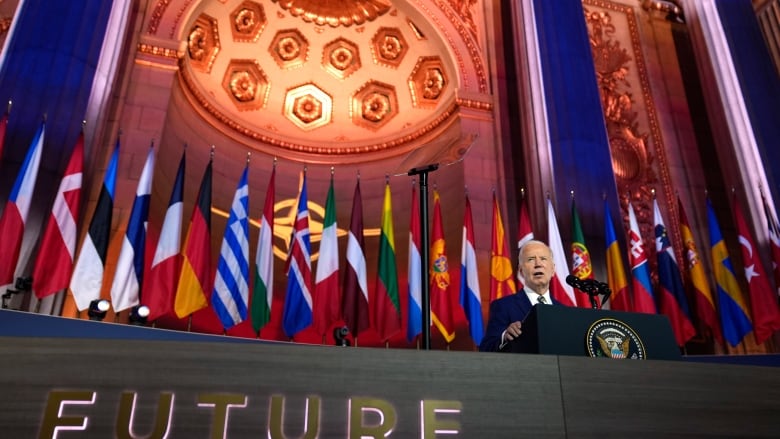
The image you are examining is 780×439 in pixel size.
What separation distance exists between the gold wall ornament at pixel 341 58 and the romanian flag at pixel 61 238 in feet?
20.3

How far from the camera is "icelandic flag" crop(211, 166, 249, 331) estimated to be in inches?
272

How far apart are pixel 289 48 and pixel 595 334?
34.0 ft

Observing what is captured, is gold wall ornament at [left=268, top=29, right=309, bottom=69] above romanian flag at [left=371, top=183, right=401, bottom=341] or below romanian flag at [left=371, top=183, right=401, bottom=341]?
above

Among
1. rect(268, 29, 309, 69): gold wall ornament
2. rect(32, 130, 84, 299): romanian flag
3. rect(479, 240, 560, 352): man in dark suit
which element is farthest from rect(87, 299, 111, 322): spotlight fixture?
rect(268, 29, 309, 69): gold wall ornament

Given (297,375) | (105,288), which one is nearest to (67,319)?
(105,288)

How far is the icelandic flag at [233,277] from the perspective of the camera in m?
6.91

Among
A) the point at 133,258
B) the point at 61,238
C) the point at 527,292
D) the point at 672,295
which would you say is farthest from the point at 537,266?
the point at 672,295

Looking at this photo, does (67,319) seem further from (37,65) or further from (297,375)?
(297,375)

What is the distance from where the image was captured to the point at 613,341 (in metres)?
2.49

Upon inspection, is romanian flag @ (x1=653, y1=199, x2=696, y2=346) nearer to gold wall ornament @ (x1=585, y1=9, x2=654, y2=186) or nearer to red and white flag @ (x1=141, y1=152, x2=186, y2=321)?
gold wall ornament @ (x1=585, y1=9, x2=654, y2=186)

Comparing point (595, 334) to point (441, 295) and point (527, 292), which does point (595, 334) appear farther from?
point (441, 295)

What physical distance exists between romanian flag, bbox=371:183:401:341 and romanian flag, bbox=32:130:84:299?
3.45 m

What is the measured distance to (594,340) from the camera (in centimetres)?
246

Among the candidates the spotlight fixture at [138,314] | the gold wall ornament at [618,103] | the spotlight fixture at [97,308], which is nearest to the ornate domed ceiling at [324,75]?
the gold wall ornament at [618,103]
